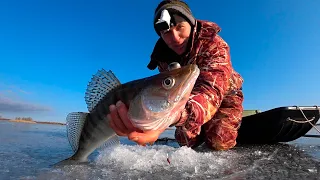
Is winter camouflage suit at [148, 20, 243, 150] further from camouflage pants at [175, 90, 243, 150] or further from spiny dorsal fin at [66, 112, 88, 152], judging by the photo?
spiny dorsal fin at [66, 112, 88, 152]

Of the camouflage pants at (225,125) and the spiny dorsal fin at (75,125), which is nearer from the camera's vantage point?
the spiny dorsal fin at (75,125)

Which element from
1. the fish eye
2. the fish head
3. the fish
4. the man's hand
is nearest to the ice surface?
the fish

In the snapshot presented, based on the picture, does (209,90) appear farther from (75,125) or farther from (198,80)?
(75,125)

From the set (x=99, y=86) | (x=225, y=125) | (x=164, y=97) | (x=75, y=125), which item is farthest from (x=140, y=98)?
(x=225, y=125)

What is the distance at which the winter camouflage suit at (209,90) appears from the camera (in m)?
2.52

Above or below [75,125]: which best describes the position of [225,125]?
below

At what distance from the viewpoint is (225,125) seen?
4.49 meters

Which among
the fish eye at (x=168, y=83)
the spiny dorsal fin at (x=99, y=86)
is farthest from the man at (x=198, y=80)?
the spiny dorsal fin at (x=99, y=86)

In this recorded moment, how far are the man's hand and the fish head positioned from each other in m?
0.05

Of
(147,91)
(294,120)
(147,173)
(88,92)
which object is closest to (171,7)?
(88,92)

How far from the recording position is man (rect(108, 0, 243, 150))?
228 centimetres

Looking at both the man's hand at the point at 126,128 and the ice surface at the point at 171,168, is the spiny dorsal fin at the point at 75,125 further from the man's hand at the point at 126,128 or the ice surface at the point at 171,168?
the man's hand at the point at 126,128

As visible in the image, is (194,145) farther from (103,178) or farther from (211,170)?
(103,178)

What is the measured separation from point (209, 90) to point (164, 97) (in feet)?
3.89
